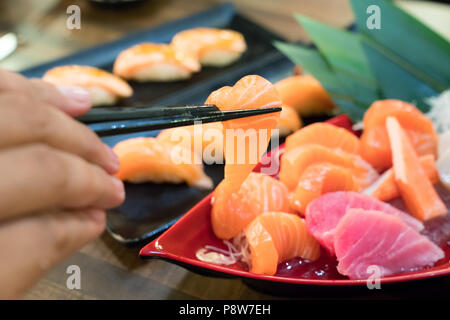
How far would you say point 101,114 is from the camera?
2.15ft

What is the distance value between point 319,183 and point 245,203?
213mm

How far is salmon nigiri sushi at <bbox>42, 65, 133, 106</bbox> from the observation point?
1.96 m

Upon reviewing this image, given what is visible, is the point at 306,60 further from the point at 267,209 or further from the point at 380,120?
the point at 267,209

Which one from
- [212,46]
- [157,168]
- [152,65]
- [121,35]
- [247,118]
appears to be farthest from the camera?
[121,35]

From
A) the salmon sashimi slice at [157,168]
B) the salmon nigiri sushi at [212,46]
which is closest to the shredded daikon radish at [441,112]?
the salmon sashimi slice at [157,168]

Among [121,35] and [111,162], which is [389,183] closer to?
[111,162]

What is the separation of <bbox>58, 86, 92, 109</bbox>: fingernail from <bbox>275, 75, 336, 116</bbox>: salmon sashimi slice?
1.22 metres

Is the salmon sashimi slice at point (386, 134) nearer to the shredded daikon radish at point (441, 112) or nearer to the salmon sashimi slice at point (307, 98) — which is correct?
the shredded daikon radish at point (441, 112)

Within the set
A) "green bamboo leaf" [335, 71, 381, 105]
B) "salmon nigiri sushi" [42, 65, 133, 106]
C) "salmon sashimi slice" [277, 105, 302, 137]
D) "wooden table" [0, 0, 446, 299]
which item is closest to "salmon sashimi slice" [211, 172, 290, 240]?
"wooden table" [0, 0, 446, 299]

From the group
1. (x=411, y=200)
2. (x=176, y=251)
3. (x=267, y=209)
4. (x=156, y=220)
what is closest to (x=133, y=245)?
(x=156, y=220)

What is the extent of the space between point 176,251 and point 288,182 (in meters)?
0.41

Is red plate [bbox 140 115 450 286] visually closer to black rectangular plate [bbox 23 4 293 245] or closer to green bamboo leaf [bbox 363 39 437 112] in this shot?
black rectangular plate [bbox 23 4 293 245]

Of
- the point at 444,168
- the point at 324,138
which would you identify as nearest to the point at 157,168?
the point at 324,138

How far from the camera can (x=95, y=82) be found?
1962mm
